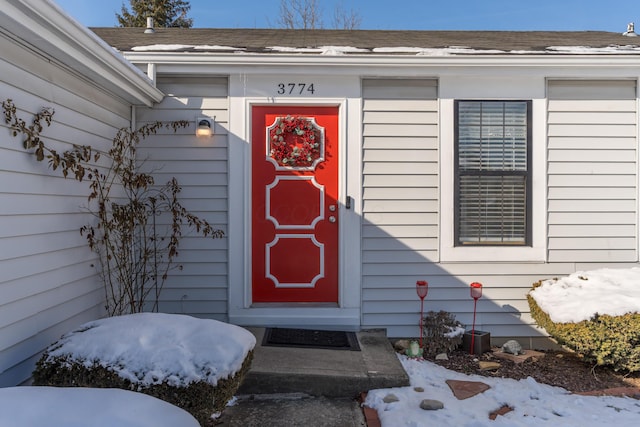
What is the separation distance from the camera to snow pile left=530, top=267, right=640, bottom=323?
3420 millimetres

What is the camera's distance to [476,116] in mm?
4156

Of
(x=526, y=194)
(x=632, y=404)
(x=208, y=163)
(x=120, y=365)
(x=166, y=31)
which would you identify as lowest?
(x=632, y=404)

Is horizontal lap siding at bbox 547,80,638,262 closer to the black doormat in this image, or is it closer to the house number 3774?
the black doormat

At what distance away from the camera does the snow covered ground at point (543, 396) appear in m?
2.64

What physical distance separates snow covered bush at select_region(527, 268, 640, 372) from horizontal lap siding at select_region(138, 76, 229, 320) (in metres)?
2.77

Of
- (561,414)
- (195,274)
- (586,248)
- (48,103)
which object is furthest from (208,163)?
(586,248)

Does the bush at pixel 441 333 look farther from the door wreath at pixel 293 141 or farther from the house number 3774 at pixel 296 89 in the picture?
the house number 3774 at pixel 296 89

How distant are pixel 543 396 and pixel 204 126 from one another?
10.9ft

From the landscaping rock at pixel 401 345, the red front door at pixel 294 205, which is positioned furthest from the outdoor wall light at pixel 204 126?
the landscaping rock at pixel 401 345

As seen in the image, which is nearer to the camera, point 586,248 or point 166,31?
point 586,248

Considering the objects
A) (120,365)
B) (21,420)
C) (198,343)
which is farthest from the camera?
(198,343)

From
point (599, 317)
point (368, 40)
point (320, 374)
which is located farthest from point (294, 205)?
point (599, 317)

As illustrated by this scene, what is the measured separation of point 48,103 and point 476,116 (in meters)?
3.37

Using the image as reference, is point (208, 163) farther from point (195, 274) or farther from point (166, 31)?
point (166, 31)
